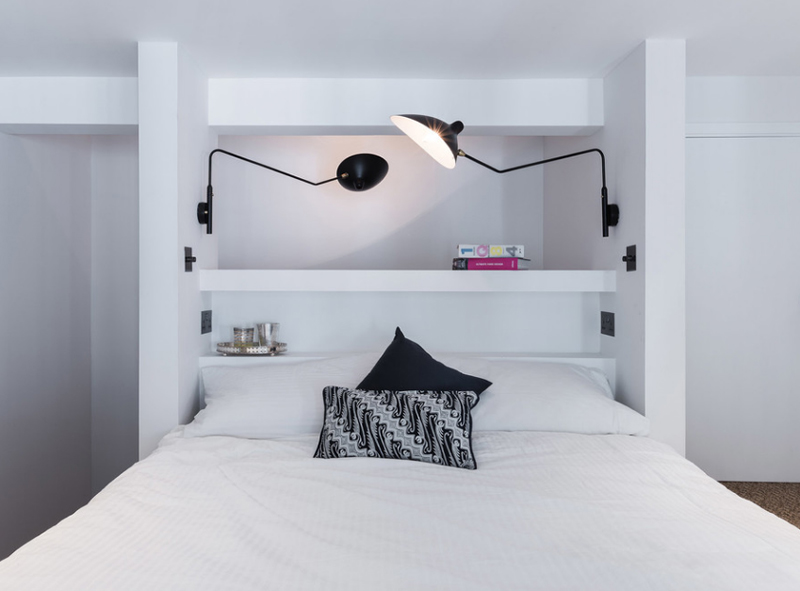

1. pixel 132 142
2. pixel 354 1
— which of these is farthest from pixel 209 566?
pixel 132 142

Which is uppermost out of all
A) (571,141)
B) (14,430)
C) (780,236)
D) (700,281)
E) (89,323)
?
(571,141)

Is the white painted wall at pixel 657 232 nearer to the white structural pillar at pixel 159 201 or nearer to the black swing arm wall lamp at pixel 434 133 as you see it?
the black swing arm wall lamp at pixel 434 133

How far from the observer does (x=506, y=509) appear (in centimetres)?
146

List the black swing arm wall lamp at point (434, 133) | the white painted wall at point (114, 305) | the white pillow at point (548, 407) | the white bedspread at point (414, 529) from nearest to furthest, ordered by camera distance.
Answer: the white bedspread at point (414, 529) < the black swing arm wall lamp at point (434, 133) < the white pillow at point (548, 407) < the white painted wall at point (114, 305)

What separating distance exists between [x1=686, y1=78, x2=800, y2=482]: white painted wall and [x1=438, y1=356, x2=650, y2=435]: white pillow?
97cm

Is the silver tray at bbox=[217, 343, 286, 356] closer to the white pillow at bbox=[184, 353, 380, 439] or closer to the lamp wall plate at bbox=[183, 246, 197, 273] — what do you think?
the white pillow at bbox=[184, 353, 380, 439]

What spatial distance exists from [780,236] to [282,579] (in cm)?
295

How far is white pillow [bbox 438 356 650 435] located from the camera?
2184mm

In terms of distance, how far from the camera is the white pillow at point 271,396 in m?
2.20

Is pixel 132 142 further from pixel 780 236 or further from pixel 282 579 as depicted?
pixel 780 236

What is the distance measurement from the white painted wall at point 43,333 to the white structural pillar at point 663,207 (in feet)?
9.64

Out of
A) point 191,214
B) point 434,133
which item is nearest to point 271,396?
point 191,214

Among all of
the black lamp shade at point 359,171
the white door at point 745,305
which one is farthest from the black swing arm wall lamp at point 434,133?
the white door at point 745,305

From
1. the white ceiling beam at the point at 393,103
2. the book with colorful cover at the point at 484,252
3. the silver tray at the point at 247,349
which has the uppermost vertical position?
the white ceiling beam at the point at 393,103
